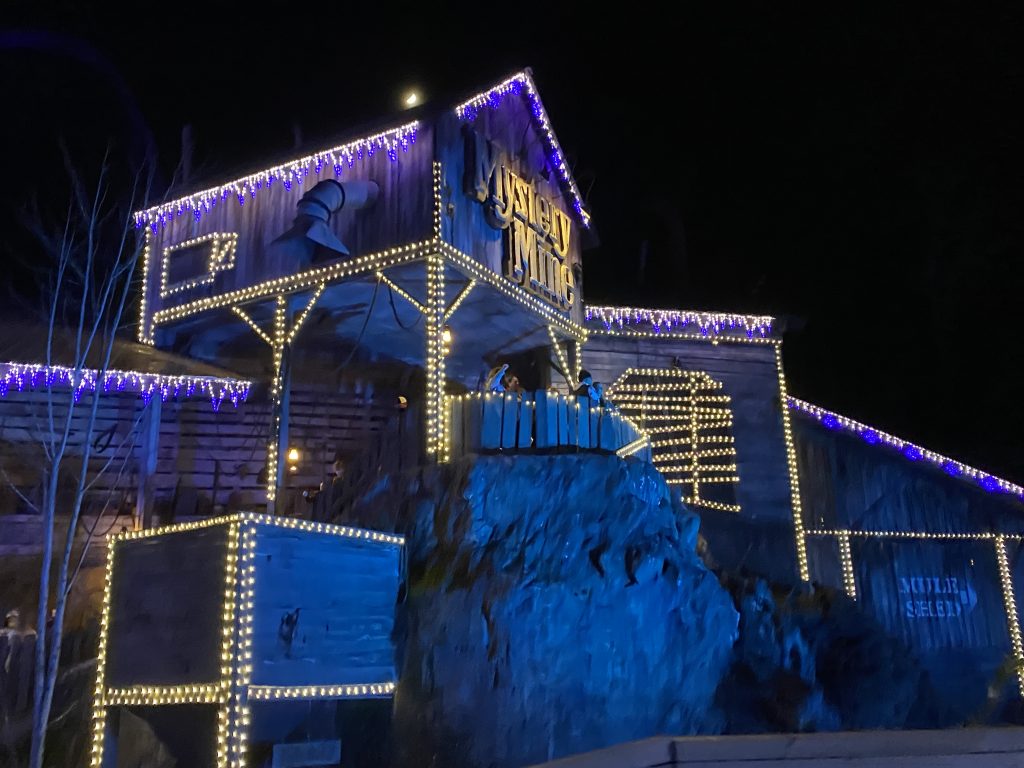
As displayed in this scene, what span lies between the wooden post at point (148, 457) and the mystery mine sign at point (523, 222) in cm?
725

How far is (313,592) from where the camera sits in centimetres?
1100

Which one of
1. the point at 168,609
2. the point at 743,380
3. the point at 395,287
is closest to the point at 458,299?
the point at 395,287

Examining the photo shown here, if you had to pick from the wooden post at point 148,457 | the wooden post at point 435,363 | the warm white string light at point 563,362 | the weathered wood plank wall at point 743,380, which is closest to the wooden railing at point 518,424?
the wooden post at point 435,363

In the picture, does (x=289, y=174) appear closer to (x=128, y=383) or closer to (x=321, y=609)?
(x=128, y=383)

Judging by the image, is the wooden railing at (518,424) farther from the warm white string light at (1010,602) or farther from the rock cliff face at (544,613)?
the warm white string light at (1010,602)

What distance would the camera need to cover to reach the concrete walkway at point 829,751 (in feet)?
18.1

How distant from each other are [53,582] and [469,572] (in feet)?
26.6

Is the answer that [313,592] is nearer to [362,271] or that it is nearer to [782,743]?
[362,271]

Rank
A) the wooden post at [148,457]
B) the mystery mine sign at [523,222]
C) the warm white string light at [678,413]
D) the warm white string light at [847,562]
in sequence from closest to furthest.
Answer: the mystery mine sign at [523,222] → the wooden post at [148,457] → the warm white string light at [847,562] → the warm white string light at [678,413]

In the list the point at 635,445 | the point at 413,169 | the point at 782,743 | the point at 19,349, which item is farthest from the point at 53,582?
the point at 782,743

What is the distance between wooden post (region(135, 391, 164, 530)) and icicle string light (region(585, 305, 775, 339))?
899 centimetres

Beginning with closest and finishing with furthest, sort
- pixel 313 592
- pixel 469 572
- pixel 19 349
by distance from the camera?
pixel 313 592
pixel 469 572
pixel 19 349

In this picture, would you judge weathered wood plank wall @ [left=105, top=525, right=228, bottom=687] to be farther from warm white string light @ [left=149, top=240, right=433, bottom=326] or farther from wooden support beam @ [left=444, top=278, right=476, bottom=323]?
wooden support beam @ [left=444, top=278, right=476, bottom=323]

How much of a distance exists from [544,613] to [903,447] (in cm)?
1174
